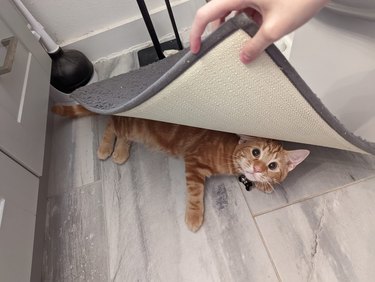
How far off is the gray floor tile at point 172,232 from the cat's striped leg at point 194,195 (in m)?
0.03

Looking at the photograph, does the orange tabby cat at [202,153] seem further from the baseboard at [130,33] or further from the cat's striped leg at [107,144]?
the baseboard at [130,33]

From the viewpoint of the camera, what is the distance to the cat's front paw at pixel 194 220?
2.91 ft

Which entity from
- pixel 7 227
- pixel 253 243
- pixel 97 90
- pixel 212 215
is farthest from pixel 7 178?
pixel 253 243

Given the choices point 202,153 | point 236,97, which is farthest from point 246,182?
point 236,97

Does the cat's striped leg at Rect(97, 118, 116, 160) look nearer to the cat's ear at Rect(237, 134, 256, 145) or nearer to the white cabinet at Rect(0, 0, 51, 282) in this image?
the white cabinet at Rect(0, 0, 51, 282)

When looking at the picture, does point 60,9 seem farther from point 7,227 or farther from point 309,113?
point 309,113

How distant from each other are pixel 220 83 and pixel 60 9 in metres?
0.90

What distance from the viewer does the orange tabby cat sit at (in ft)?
2.72

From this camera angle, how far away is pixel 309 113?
1.94 feet

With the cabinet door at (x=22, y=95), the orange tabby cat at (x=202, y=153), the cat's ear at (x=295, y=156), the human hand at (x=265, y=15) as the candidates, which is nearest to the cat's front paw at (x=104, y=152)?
the orange tabby cat at (x=202, y=153)

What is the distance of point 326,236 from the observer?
0.84m

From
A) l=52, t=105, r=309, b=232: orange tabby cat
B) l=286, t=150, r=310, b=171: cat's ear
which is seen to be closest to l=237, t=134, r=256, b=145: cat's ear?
l=52, t=105, r=309, b=232: orange tabby cat

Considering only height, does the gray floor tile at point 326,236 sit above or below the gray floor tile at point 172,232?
below

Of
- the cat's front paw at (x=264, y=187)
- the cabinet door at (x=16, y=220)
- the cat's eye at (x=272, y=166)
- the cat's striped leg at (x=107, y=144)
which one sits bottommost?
the cat's front paw at (x=264, y=187)
